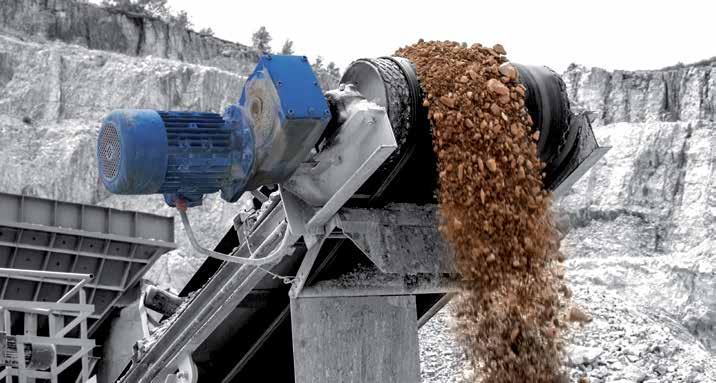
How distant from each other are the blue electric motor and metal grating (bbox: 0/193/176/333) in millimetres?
4147

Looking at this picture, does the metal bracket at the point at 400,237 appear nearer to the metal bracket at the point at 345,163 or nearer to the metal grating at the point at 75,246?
the metal bracket at the point at 345,163

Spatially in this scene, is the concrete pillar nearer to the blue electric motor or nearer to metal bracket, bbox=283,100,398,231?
metal bracket, bbox=283,100,398,231

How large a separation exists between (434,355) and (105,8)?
24910 mm

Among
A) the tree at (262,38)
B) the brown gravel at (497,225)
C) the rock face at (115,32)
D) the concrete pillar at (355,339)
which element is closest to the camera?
the brown gravel at (497,225)

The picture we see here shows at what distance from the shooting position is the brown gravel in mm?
3885

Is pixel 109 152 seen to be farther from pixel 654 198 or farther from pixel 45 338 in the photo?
pixel 654 198

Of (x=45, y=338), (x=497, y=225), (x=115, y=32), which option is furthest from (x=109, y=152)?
(x=115, y=32)

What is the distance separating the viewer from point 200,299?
483 centimetres

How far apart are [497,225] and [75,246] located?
18.4 ft

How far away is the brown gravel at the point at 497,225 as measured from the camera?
3.88m

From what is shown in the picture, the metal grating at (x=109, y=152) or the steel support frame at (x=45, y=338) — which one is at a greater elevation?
the metal grating at (x=109, y=152)

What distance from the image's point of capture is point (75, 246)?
8.51m

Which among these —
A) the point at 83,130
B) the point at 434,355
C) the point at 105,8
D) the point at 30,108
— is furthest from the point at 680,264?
the point at 105,8

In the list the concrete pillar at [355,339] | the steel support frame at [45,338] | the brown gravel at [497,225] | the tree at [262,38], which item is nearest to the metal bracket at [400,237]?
the brown gravel at [497,225]
